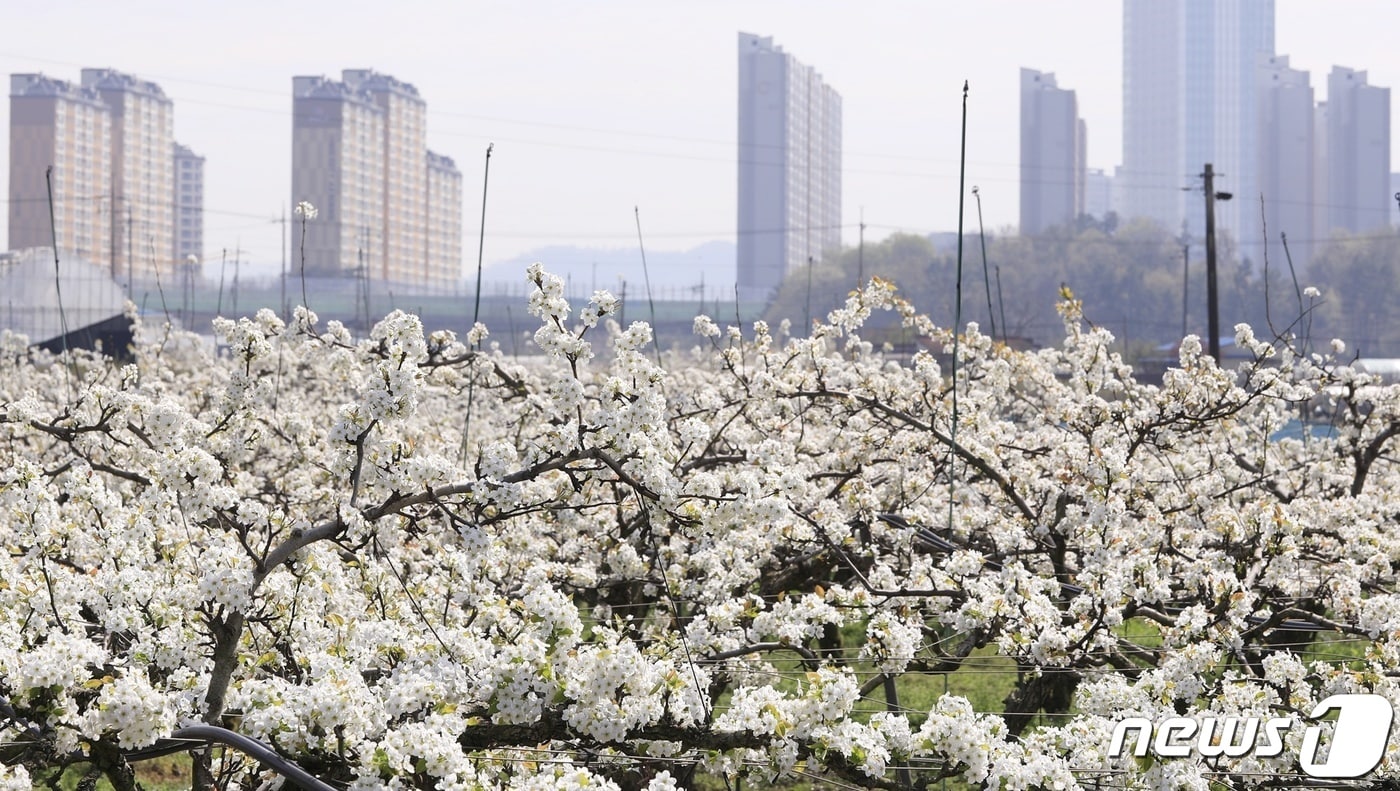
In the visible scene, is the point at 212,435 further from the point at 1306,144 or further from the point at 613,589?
the point at 1306,144

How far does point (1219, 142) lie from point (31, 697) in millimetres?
180800

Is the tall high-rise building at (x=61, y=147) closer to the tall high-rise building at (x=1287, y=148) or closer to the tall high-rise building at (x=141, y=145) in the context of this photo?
the tall high-rise building at (x=141, y=145)

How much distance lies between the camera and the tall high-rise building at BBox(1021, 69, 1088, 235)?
14048cm

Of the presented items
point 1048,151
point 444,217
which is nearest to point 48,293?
point 444,217

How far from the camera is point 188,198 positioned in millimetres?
158375

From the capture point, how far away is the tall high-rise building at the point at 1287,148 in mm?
128962

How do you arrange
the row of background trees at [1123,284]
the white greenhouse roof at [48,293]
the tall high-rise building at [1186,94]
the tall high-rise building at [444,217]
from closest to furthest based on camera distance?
the white greenhouse roof at [48,293] < the row of background trees at [1123,284] < the tall high-rise building at [444,217] < the tall high-rise building at [1186,94]

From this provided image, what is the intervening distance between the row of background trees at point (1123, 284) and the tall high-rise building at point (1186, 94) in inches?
3712

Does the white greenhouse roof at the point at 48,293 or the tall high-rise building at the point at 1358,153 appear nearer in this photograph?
the white greenhouse roof at the point at 48,293

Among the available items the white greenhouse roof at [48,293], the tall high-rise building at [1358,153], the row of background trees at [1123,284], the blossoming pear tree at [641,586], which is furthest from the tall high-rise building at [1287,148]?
the blossoming pear tree at [641,586]

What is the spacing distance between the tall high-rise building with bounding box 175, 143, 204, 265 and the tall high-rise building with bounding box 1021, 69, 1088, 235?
3372 inches

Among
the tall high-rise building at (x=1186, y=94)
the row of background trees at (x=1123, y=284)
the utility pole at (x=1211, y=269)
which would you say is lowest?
the utility pole at (x=1211, y=269)

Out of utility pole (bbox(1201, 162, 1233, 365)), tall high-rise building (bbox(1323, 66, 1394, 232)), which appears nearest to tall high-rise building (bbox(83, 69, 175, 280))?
tall high-rise building (bbox(1323, 66, 1394, 232))

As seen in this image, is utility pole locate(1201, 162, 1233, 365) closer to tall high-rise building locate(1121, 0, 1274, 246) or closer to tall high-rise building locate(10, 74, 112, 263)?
tall high-rise building locate(10, 74, 112, 263)
